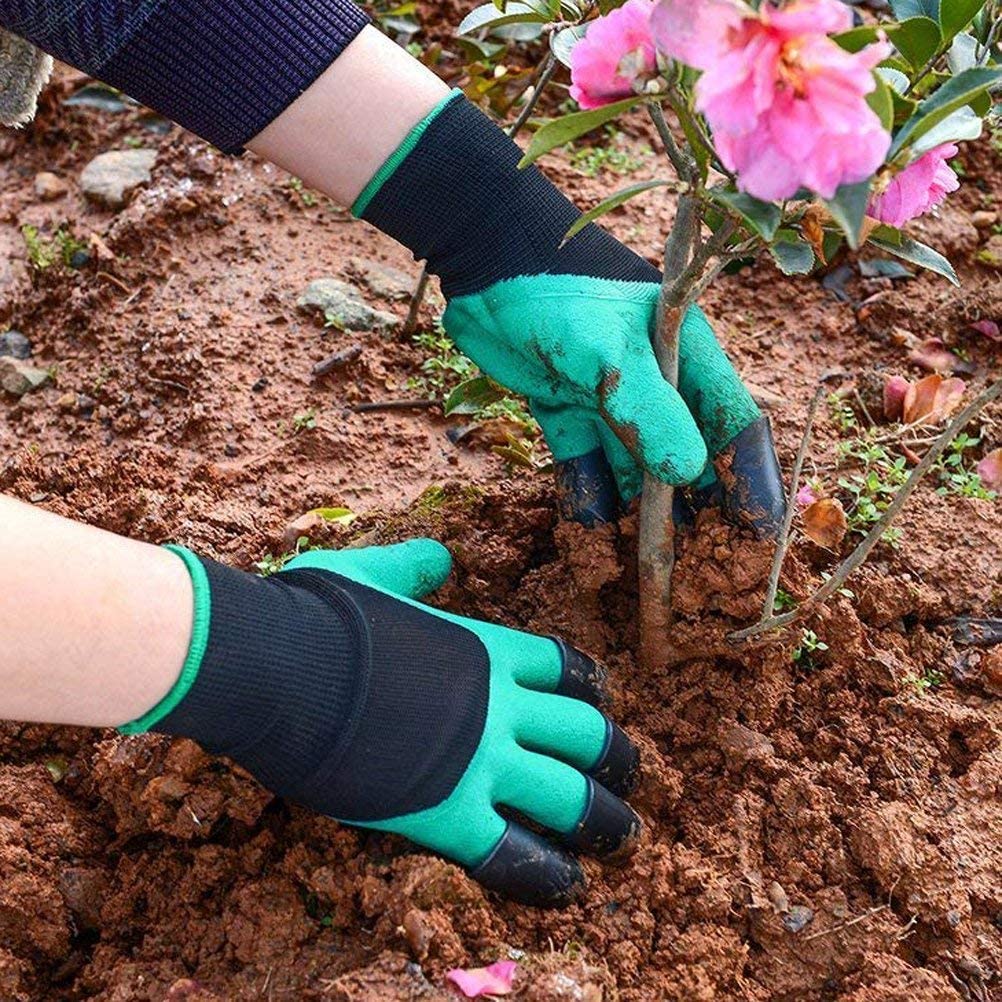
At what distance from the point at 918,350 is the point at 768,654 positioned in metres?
0.99

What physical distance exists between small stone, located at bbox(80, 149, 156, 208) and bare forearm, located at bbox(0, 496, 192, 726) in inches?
64.5

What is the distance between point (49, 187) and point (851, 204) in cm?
249

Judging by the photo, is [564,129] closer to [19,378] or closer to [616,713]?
[616,713]

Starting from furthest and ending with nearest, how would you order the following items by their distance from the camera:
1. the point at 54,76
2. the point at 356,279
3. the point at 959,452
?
the point at 54,76
the point at 356,279
the point at 959,452

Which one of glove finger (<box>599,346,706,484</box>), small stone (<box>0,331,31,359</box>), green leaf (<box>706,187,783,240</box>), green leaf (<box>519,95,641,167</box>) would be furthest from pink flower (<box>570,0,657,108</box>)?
small stone (<box>0,331,31,359</box>)

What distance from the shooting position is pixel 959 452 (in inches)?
88.4

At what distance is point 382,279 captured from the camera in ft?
8.83

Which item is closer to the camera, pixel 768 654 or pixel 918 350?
pixel 768 654

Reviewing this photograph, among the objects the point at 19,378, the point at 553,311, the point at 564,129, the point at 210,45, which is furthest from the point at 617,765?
the point at 19,378

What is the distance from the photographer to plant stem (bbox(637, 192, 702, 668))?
1.62 m

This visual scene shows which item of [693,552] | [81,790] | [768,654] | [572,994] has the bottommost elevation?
[81,790]

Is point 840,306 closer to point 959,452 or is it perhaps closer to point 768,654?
point 959,452

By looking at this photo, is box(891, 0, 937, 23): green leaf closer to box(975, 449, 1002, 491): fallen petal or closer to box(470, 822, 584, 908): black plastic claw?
box(975, 449, 1002, 491): fallen petal

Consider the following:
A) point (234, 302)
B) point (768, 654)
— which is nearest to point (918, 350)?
point (768, 654)
